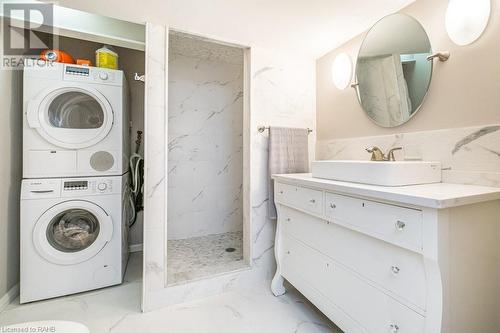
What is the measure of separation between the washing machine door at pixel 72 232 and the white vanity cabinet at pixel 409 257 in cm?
165

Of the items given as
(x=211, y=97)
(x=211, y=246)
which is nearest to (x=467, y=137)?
(x=211, y=246)

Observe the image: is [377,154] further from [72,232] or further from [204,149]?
[72,232]

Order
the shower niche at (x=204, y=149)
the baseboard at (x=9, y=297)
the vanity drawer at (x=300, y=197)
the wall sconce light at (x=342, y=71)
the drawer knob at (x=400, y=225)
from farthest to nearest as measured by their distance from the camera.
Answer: the shower niche at (x=204, y=149) < the wall sconce light at (x=342, y=71) < the baseboard at (x=9, y=297) < the vanity drawer at (x=300, y=197) < the drawer knob at (x=400, y=225)

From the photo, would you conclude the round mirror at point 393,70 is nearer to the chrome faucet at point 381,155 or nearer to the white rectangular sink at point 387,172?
the chrome faucet at point 381,155

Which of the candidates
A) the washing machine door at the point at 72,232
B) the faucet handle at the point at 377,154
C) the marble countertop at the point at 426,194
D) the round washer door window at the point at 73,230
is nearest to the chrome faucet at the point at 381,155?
the faucet handle at the point at 377,154

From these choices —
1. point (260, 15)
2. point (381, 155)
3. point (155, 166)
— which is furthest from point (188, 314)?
point (260, 15)

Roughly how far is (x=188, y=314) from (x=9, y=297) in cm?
131

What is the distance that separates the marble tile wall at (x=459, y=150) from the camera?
3.55 ft

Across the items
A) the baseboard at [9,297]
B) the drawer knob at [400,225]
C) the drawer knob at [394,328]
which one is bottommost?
the baseboard at [9,297]

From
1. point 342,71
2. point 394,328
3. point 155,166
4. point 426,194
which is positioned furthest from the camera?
point 342,71

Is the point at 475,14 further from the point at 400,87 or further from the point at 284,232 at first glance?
the point at 284,232

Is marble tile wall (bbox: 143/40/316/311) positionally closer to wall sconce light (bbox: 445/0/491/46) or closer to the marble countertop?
the marble countertop

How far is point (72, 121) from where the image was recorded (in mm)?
1847

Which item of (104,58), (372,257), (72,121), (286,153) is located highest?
(104,58)
